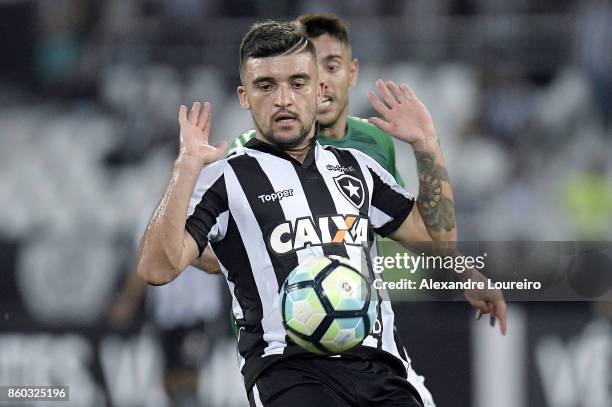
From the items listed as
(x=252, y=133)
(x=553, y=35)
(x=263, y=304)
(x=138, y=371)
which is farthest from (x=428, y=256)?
(x=553, y=35)

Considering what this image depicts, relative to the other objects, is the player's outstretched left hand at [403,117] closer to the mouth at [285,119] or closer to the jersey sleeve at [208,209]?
the mouth at [285,119]

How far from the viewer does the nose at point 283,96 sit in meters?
4.43

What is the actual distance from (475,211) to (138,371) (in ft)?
11.3

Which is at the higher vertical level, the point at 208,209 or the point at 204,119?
the point at 204,119

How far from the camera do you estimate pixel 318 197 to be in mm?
4500

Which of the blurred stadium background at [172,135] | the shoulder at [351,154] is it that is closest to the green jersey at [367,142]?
the shoulder at [351,154]

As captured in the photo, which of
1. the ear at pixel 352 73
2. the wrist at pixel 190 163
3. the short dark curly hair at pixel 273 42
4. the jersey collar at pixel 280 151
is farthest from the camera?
the ear at pixel 352 73

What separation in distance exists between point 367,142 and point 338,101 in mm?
280

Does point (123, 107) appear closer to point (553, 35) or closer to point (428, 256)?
point (553, 35)

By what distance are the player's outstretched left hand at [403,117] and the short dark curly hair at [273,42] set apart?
1.33ft

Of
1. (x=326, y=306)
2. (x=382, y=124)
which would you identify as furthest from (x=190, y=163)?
(x=382, y=124)

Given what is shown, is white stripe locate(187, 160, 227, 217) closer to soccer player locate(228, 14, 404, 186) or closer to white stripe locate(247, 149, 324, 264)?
white stripe locate(247, 149, 324, 264)

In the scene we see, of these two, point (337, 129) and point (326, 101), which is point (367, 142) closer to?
point (337, 129)

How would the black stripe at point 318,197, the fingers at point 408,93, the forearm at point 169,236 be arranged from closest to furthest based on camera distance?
1. the forearm at point 169,236
2. the black stripe at point 318,197
3. the fingers at point 408,93
